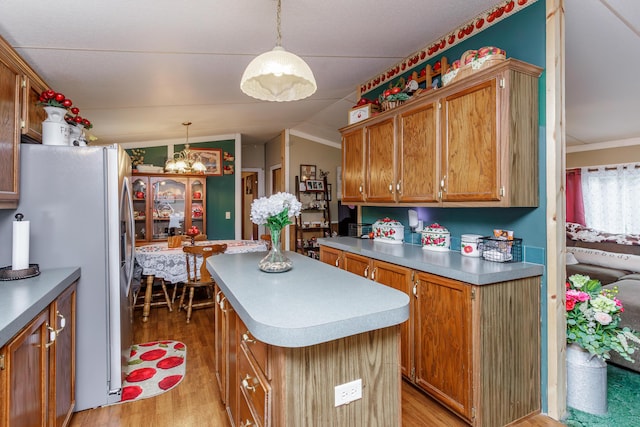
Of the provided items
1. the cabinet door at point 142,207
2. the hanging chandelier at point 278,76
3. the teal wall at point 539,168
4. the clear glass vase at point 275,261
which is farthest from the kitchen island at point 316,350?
the cabinet door at point 142,207

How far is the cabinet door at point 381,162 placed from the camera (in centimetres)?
284

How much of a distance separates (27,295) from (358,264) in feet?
6.72

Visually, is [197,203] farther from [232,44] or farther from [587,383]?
[587,383]

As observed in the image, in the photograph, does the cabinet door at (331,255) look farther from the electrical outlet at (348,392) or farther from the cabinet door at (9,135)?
the cabinet door at (9,135)

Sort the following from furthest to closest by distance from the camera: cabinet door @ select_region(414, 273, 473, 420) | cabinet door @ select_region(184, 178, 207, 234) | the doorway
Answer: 1. the doorway
2. cabinet door @ select_region(184, 178, 207, 234)
3. cabinet door @ select_region(414, 273, 473, 420)

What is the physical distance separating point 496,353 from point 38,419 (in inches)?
85.9

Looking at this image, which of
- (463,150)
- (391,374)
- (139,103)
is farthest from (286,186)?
(391,374)

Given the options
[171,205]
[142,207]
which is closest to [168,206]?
[171,205]

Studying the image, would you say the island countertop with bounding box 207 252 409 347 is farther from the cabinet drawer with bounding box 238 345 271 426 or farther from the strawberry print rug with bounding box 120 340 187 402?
the strawberry print rug with bounding box 120 340 187 402

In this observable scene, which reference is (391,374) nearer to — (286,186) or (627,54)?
(627,54)

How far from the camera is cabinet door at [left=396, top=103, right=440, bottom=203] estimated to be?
2395 mm

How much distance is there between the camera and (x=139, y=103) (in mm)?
3451

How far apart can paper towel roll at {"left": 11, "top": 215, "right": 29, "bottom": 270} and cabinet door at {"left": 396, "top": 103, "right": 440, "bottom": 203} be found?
2.41 metres

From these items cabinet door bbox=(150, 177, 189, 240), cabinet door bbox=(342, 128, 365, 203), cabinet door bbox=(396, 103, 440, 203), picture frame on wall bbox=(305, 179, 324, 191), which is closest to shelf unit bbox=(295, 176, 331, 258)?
picture frame on wall bbox=(305, 179, 324, 191)
